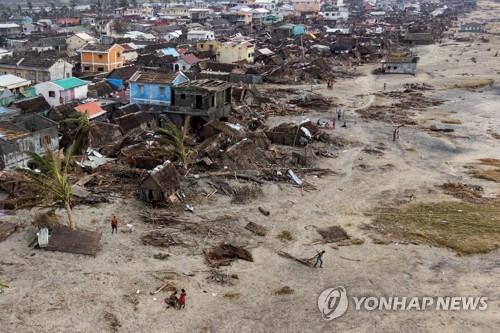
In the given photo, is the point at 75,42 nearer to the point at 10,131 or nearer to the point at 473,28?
the point at 10,131

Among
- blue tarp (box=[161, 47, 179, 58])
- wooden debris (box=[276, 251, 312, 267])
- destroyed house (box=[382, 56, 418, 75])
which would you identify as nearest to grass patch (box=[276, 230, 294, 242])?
wooden debris (box=[276, 251, 312, 267])

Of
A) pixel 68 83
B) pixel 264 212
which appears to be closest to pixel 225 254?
pixel 264 212

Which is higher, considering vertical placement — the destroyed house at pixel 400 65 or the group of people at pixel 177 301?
the destroyed house at pixel 400 65

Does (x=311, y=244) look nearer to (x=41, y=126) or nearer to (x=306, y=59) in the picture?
(x=41, y=126)

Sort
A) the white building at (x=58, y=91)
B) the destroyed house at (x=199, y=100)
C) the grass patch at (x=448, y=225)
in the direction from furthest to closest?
the white building at (x=58, y=91) → the destroyed house at (x=199, y=100) → the grass patch at (x=448, y=225)

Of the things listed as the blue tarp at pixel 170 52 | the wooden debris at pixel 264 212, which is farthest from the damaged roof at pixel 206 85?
the blue tarp at pixel 170 52

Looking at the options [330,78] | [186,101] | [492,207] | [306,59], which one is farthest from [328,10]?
[492,207]

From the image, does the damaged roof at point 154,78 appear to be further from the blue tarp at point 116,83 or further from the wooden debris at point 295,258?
the wooden debris at point 295,258
